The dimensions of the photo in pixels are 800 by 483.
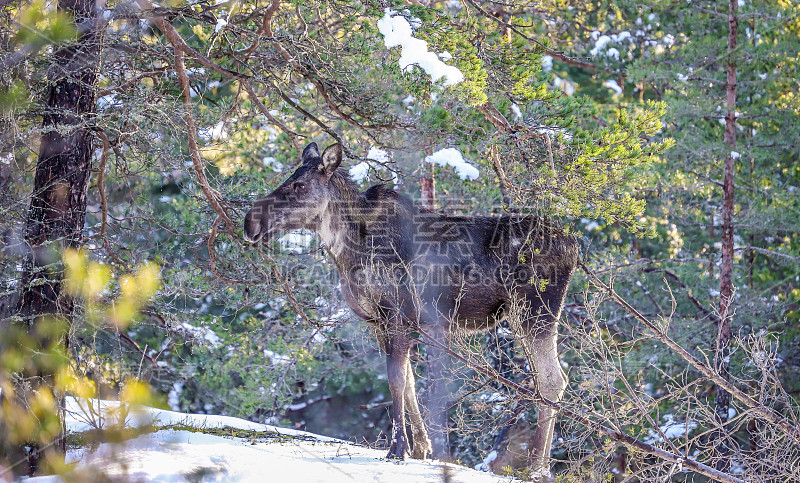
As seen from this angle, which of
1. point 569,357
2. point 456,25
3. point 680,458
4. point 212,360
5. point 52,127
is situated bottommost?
point 569,357

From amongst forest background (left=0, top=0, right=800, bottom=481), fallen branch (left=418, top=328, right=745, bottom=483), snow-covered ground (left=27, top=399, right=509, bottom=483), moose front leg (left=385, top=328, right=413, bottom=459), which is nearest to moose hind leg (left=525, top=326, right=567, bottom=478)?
forest background (left=0, top=0, right=800, bottom=481)

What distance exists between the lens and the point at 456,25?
8719mm

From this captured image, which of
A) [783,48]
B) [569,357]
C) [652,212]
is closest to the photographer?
[783,48]

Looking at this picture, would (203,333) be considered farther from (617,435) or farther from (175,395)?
(617,435)

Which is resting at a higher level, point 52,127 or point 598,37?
point 598,37

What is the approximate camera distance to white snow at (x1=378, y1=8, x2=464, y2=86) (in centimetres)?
648

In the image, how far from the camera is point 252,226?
7.25m

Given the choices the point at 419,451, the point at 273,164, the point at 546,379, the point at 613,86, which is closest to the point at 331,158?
the point at 419,451

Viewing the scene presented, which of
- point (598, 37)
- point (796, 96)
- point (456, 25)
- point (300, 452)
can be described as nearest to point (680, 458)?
point (300, 452)

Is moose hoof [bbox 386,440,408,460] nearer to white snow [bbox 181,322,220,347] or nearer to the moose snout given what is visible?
the moose snout

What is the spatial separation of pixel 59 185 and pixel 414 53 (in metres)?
3.53

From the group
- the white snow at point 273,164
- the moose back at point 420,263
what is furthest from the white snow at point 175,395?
the moose back at point 420,263

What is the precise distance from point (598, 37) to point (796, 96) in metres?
4.61

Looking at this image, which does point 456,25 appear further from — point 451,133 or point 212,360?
point 212,360
